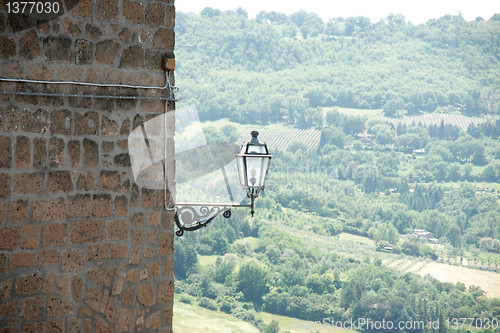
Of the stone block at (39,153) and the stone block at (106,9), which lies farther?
the stone block at (106,9)

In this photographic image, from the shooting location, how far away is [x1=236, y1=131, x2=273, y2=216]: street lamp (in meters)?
4.24

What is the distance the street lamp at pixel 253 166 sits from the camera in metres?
4.24

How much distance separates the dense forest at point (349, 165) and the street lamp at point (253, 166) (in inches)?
2773

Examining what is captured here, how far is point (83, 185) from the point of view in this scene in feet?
10.7

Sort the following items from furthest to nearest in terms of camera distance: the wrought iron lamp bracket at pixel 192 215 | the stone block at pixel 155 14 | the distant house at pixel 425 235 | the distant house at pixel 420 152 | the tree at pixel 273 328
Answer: the distant house at pixel 420 152 → the distant house at pixel 425 235 → the tree at pixel 273 328 → the wrought iron lamp bracket at pixel 192 215 → the stone block at pixel 155 14

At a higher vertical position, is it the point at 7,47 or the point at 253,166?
the point at 7,47

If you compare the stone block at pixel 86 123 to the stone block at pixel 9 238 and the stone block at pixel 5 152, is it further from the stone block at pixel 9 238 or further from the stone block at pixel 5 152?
the stone block at pixel 9 238

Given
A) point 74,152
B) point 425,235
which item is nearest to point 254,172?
point 74,152

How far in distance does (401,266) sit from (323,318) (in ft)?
59.6

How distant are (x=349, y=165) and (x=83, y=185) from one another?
110969mm

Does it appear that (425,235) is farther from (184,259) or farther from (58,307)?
(58,307)

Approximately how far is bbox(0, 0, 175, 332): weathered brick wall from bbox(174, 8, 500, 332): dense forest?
2800 inches

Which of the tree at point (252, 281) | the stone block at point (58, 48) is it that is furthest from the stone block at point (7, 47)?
the tree at point (252, 281)

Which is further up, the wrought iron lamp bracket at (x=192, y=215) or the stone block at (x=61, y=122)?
the stone block at (x=61, y=122)
